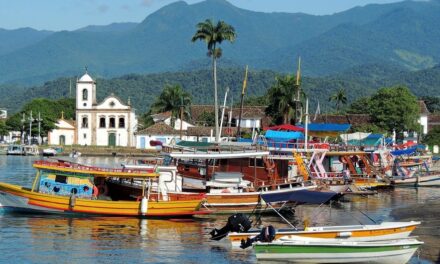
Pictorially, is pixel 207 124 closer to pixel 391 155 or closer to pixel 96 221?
pixel 391 155

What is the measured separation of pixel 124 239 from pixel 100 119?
3592 inches

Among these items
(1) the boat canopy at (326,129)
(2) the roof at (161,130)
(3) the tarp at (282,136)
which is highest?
(2) the roof at (161,130)

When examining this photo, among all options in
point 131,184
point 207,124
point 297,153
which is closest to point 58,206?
point 131,184

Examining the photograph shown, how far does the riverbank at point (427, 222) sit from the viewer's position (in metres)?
29.3

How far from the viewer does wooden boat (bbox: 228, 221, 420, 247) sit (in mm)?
26656

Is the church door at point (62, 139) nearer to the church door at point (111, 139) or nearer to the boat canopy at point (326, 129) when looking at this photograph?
the church door at point (111, 139)

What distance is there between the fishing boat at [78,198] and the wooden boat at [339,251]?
39.5 ft

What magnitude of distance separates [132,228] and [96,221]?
7.99ft

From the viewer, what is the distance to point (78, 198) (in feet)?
123

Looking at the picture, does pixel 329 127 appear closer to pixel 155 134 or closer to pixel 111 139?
pixel 155 134

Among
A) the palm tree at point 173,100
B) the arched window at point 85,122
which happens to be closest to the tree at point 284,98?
the palm tree at point 173,100

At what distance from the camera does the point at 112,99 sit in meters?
122

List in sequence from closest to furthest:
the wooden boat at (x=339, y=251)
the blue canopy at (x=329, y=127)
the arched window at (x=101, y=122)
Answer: the wooden boat at (x=339, y=251) → the blue canopy at (x=329, y=127) → the arched window at (x=101, y=122)

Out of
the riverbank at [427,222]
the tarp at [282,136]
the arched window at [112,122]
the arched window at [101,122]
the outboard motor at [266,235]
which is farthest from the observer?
the arched window at [112,122]
